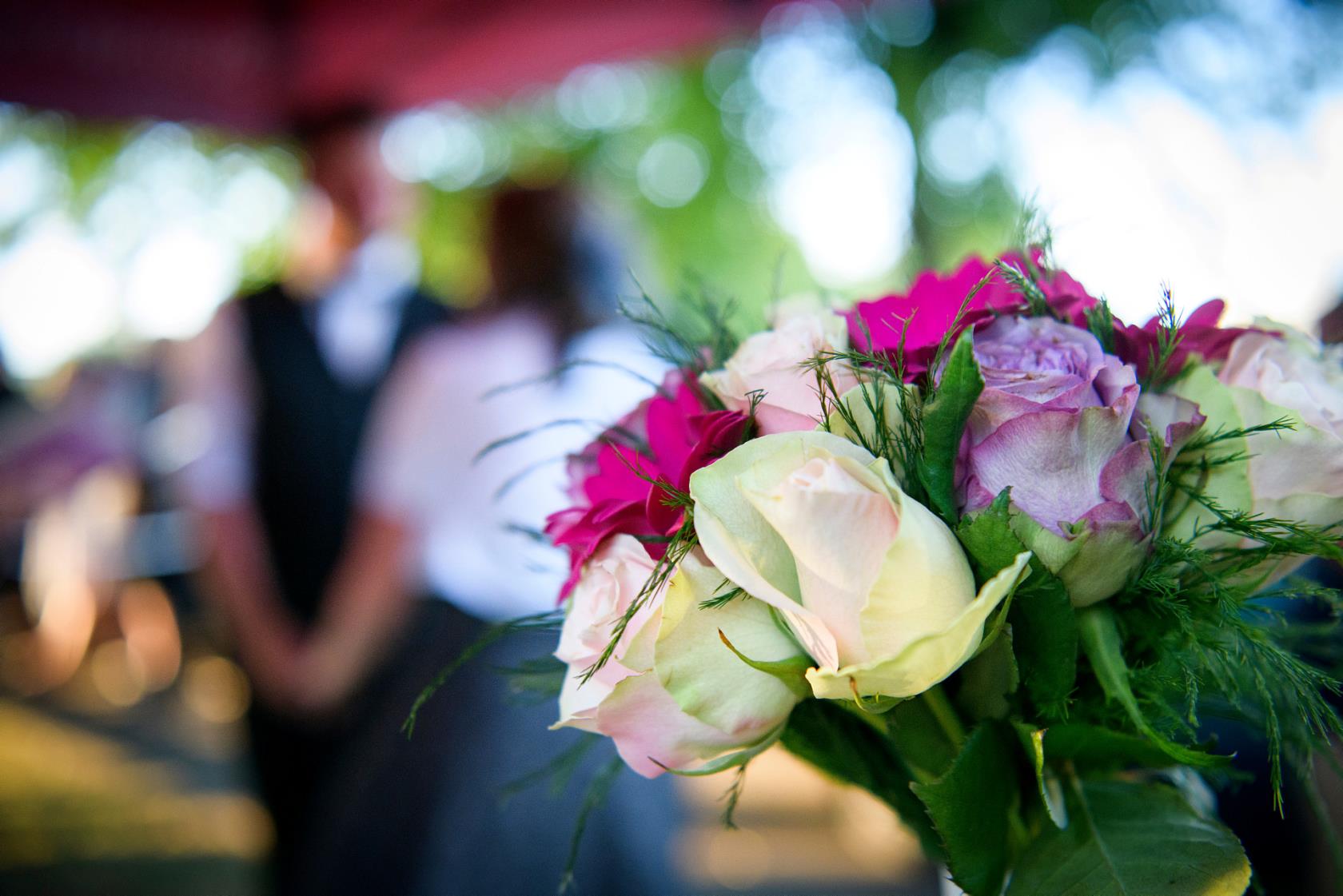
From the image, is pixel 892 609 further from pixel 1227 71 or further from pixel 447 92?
pixel 1227 71

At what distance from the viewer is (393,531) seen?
1508mm

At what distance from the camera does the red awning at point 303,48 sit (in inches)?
72.8

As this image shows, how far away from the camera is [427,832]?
4.50 ft

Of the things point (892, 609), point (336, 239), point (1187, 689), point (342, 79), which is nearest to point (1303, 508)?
point (1187, 689)

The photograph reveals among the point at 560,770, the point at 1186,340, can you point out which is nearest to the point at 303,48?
the point at 560,770

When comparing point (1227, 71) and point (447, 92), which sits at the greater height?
point (447, 92)

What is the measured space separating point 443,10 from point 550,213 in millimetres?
694

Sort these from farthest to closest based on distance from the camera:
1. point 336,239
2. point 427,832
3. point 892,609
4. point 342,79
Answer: point 342,79 → point 336,239 → point 427,832 → point 892,609

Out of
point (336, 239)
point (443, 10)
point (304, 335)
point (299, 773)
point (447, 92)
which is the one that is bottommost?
point (299, 773)

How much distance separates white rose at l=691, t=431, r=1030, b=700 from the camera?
416 millimetres

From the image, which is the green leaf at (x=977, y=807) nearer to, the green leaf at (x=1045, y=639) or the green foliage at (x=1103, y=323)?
the green leaf at (x=1045, y=639)

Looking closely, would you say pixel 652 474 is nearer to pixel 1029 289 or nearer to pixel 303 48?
pixel 1029 289

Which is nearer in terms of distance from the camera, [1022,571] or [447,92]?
[1022,571]

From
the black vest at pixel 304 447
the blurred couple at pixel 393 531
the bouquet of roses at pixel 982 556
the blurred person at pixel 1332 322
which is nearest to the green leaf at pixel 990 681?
the bouquet of roses at pixel 982 556
